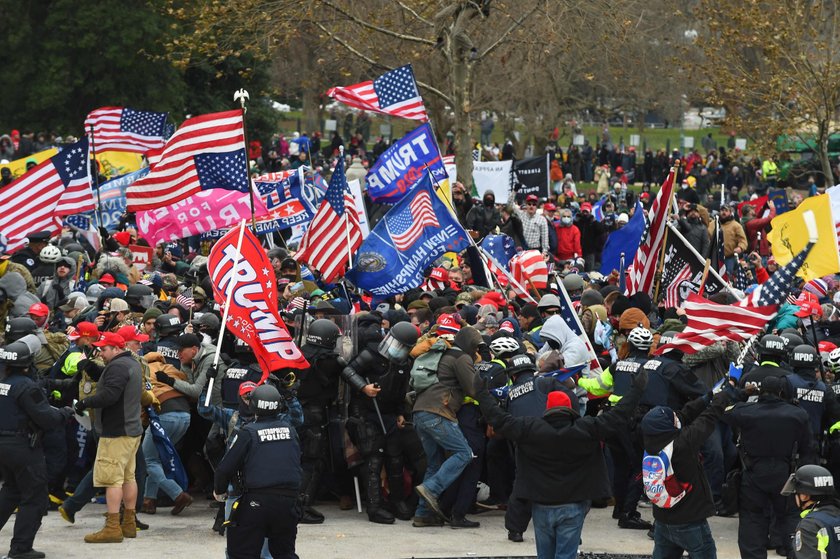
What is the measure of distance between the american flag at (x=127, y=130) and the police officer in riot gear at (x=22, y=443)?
11.1m

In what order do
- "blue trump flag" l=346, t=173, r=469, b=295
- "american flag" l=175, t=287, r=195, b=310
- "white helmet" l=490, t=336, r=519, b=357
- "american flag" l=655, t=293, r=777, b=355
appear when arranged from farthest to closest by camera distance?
"american flag" l=175, t=287, r=195, b=310
"blue trump flag" l=346, t=173, r=469, b=295
"white helmet" l=490, t=336, r=519, b=357
"american flag" l=655, t=293, r=777, b=355

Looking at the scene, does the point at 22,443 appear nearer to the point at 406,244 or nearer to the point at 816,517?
the point at 406,244

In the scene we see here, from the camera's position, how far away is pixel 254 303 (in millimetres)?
12328

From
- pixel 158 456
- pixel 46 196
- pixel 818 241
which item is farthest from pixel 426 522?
pixel 46 196

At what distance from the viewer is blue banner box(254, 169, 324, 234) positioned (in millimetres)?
19766

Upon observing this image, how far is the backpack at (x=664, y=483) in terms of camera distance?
32.2ft

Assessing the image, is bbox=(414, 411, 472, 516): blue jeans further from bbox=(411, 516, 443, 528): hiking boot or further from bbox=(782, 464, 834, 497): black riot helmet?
bbox=(782, 464, 834, 497): black riot helmet

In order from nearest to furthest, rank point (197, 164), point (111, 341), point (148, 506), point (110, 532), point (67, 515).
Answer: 1. point (111, 341)
2. point (110, 532)
3. point (67, 515)
4. point (148, 506)
5. point (197, 164)

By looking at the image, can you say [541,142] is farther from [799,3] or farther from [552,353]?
[552,353]

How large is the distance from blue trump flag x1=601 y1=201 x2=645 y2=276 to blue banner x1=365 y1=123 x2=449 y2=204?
220 cm

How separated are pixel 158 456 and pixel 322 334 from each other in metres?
1.71

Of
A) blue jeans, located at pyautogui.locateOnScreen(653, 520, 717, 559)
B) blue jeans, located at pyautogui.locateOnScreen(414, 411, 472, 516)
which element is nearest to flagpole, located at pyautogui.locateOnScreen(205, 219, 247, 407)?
blue jeans, located at pyautogui.locateOnScreen(414, 411, 472, 516)

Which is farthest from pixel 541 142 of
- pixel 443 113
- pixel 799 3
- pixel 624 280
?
pixel 624 280

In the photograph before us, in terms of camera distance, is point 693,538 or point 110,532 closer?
point 693,538
